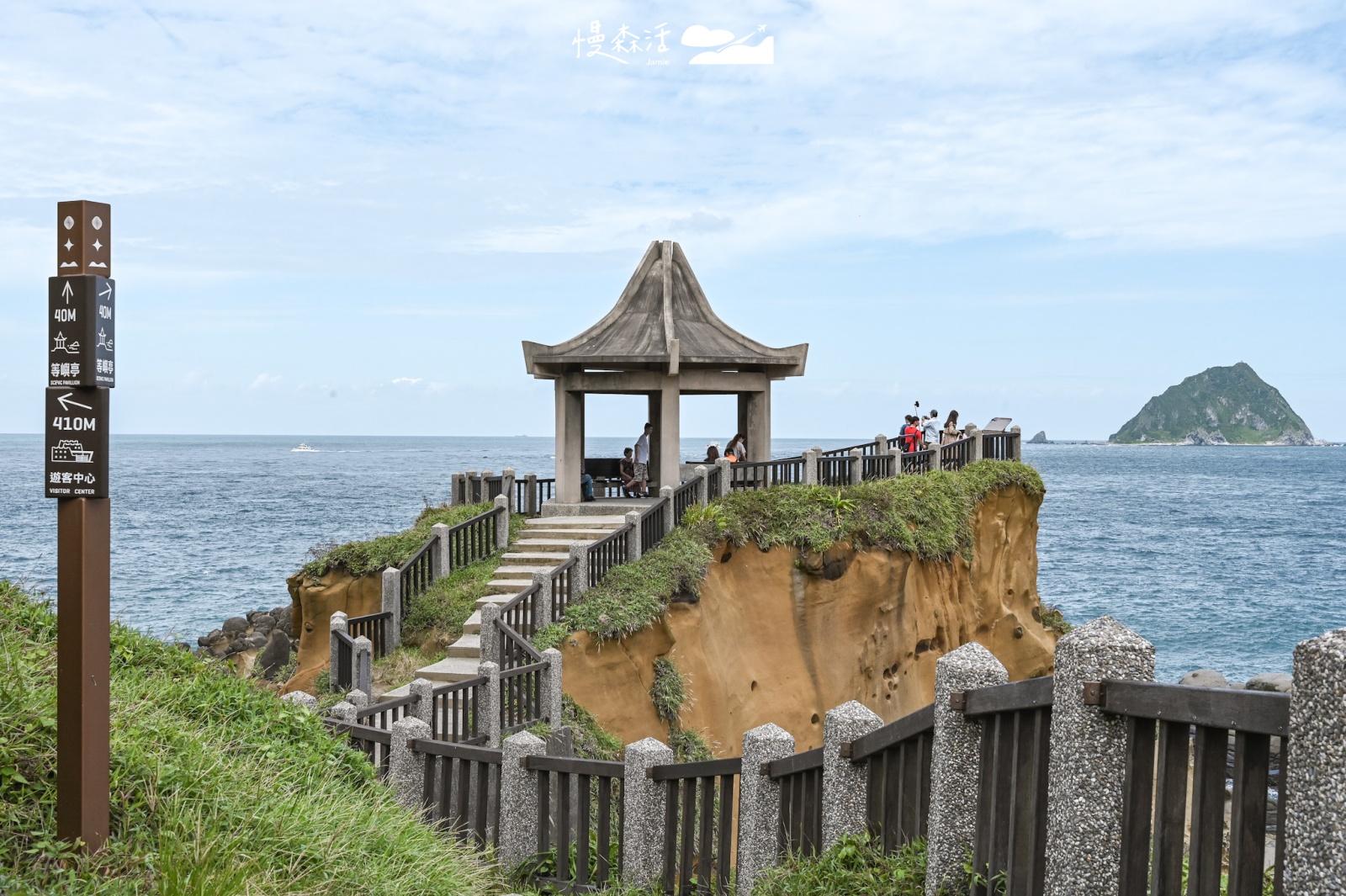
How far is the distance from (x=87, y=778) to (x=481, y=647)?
9.70 m

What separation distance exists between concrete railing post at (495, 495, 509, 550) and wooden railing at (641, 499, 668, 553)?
2945mm

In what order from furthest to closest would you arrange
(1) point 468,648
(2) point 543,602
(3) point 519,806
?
(1) point 468,648
(2) point 543,602
(3) point 519,806

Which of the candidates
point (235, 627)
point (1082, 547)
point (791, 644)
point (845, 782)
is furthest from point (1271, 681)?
point (1082, 547)

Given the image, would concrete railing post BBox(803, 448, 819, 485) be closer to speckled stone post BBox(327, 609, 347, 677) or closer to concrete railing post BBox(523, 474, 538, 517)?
concrete railing post BBox(523, 474, 538, 517)

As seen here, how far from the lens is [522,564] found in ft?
65.7

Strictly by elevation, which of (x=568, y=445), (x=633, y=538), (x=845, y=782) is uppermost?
(x=568, y=445)

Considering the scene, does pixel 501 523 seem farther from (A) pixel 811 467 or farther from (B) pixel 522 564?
(A) pixel 811 467

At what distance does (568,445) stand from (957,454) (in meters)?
8.83

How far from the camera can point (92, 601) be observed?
6.52 m

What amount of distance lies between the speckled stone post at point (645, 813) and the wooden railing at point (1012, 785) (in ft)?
10.7

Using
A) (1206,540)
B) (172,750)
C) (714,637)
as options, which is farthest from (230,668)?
(1206,540)

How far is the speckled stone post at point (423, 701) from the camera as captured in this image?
1238 cm

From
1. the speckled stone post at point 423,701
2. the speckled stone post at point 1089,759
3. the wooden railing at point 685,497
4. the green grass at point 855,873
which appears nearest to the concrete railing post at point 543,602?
the wooden railing at point 685,497

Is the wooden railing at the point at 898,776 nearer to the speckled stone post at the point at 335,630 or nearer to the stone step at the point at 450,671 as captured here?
the stone step at the point at 450,671
